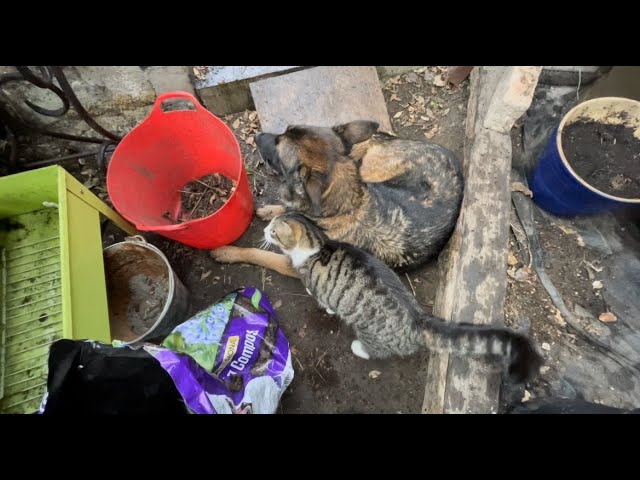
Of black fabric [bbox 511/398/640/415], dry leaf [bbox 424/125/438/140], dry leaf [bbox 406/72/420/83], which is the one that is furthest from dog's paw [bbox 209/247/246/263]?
dry leaf [bbox 406/72/420/83]

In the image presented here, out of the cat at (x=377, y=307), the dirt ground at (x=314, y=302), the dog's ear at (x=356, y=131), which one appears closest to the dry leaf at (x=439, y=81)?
the dirt ground at (x=314, y=302)

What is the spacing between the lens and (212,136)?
109 inches

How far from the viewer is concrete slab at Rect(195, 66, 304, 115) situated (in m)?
3.18

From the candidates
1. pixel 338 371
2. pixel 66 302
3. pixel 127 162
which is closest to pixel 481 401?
pixel 338 371

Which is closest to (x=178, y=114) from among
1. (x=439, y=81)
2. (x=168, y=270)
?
(x=168, y=270)

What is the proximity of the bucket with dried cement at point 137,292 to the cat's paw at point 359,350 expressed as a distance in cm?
124

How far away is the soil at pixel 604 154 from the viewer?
264 cm

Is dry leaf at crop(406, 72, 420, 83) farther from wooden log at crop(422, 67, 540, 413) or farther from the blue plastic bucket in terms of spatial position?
the blue plastic bucket

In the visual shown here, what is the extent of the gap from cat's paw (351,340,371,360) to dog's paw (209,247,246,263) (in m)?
1.07

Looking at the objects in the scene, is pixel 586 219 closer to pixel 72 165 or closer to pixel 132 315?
pixel 132 315

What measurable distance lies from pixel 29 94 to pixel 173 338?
2126 millimetres

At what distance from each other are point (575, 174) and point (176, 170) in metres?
2.81

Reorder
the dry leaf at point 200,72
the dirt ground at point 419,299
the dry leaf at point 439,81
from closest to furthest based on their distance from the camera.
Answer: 1. the dirt ground at point 419,299
2. the dry leaf at point 200,72
3. the dry leaf at point 439,81

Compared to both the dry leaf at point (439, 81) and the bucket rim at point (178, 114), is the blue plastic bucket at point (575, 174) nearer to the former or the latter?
the dry leaf at point (439, 81)
